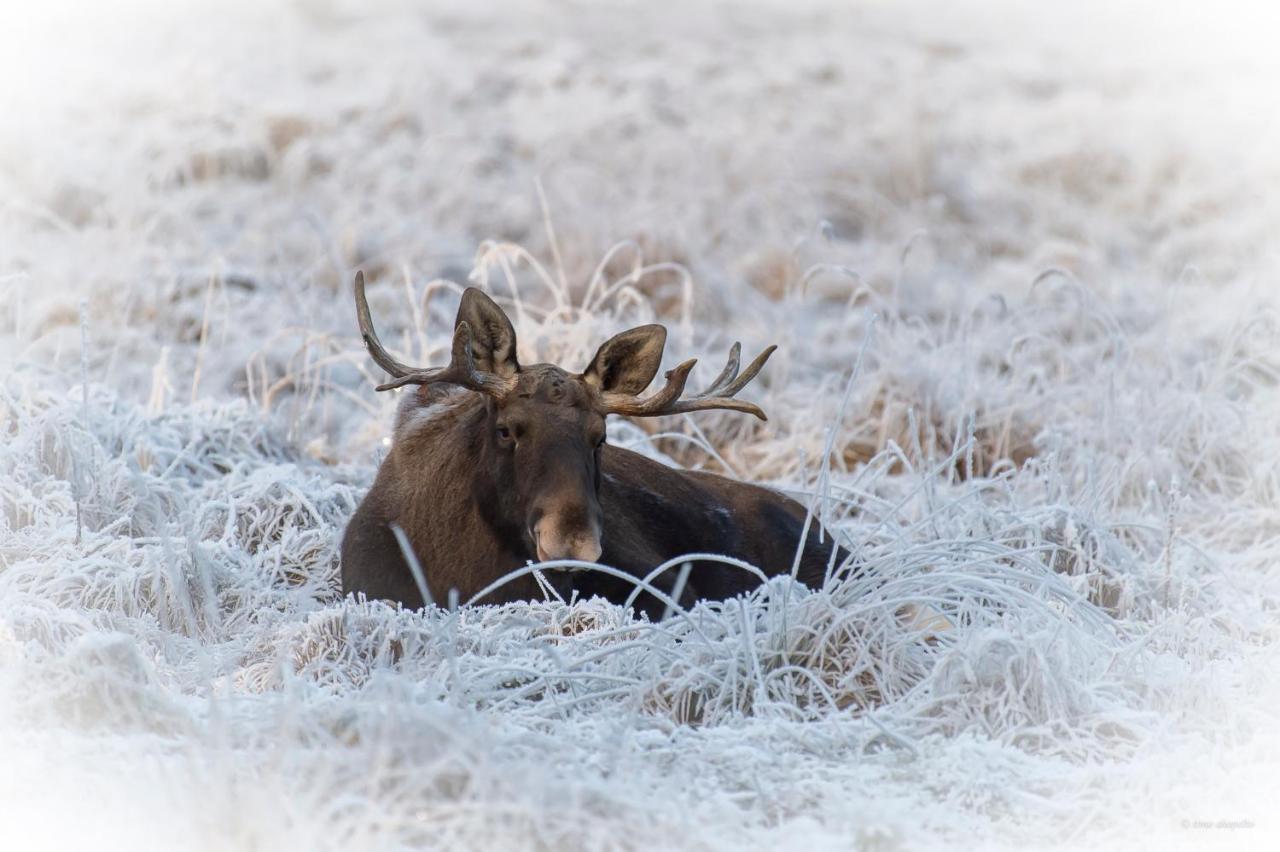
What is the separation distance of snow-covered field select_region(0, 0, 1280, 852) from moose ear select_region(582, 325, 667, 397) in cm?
80

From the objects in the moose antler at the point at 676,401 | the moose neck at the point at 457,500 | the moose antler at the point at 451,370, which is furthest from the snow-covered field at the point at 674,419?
the moose antler at the point at 451,370

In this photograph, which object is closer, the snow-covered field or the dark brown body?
the snow-covered field

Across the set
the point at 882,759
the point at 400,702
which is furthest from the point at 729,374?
the point at 400,702

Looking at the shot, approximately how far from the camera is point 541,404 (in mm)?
4984

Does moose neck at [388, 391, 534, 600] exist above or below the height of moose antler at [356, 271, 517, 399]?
below

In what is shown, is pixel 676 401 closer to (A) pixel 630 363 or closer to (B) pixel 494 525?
(A) pixel 630 363

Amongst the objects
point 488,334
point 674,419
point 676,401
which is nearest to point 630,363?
point 676,401

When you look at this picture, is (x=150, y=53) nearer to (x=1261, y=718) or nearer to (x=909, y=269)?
(x=909, y=269)

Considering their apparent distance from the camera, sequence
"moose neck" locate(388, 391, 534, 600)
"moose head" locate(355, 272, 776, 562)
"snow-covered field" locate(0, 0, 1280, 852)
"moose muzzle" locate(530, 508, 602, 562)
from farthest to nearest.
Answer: "moose neck" locate(388, 391, 534, 600), "moose head" locate(355, 272, 776, 562), "moose muzzle" locate(530, 508, 602, 562), "snow-covered field" locate(0, 0, 1280, 852)

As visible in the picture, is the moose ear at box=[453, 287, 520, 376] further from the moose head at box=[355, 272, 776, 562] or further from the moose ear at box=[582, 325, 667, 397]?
the moose ear at box=[582, 325, 667, 397]

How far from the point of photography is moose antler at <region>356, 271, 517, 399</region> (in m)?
4.87

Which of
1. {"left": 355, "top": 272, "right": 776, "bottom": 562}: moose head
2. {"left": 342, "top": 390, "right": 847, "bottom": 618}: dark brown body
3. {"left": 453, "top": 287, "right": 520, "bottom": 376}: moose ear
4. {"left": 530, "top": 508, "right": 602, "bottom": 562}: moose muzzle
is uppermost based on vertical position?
{"left": 453, "top": 287, "right": 520, "bottom": 376}: moose ear

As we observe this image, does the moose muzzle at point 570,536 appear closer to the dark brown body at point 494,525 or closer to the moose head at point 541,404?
the moose head at point 541,404

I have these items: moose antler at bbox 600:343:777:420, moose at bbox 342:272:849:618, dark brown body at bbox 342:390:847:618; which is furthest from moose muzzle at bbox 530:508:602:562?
moose antler at bbox 600:343:777:420
